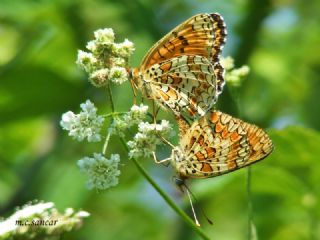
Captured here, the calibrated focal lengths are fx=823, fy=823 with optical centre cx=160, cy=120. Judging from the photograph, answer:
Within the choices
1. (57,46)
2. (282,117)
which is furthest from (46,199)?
(282,117)

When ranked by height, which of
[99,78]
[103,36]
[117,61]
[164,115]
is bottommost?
[99,78]

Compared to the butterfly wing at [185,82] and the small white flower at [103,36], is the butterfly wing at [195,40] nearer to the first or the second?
the butterfly wing at [185,82]

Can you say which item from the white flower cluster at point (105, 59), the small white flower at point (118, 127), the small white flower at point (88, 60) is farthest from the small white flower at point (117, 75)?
the small white flower at point (118, 127)

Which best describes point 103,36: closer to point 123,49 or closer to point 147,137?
point 123,49

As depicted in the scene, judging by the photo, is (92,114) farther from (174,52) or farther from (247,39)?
(247,39)

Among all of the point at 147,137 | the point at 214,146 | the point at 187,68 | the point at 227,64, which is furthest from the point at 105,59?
the point at 227,64

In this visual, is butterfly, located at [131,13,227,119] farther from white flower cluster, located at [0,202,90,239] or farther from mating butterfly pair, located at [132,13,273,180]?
white flower cluster, located at [0,202,90,239]
